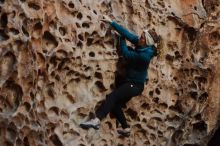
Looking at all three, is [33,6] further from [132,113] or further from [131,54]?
[132,113]

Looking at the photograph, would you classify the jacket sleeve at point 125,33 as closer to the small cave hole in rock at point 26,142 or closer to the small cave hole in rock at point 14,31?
the small cave hole in rock at point 14,31

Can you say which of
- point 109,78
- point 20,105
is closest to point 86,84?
point 109,78

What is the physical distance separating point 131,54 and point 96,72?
0.49 metres

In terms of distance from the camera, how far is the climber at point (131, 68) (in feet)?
22.1

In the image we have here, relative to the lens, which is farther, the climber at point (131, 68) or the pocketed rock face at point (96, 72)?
the climber at point (131, 68)

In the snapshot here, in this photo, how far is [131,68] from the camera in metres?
6.85

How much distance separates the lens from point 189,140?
26.8 feet

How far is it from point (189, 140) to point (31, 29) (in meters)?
3.21

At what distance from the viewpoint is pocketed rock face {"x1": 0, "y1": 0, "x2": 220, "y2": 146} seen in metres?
→ 6.00

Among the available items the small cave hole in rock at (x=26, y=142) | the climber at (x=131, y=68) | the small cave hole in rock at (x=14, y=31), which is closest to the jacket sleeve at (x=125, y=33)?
the climber at (x=131, y=68)

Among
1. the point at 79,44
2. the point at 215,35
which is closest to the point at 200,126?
the point at 215,35

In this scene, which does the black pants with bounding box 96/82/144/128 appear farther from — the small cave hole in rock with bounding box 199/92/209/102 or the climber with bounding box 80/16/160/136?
the small cave hole in rock with bounding box 199/92/209/102

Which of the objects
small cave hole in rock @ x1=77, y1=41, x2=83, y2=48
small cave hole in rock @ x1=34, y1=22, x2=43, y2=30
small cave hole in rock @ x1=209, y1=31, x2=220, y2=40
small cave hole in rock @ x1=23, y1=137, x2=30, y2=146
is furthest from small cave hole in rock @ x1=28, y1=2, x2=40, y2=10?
small cave hole in rock @ x1=209, y1=31, x2=220, y2=40

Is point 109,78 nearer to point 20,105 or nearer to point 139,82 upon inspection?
point 139,82
